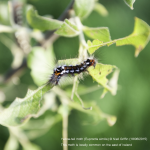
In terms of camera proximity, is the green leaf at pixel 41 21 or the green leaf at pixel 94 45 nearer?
the green leaf at pixel 94 45

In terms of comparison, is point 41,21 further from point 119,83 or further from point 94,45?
point 119,83

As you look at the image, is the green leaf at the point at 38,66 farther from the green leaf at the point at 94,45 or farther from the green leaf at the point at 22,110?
the green leaf at the point at 94,45

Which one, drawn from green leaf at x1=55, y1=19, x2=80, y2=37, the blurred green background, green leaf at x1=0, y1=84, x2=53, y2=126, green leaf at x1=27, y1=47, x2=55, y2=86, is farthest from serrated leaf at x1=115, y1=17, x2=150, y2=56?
the blurred green background

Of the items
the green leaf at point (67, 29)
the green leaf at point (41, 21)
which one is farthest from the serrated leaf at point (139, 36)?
the green leaf at point (41, 21)

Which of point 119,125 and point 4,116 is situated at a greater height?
point 119,125

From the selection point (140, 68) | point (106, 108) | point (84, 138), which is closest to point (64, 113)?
point (84, 138)

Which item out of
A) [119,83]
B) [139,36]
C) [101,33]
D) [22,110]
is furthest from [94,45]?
[119,83]

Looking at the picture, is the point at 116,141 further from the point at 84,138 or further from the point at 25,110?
the point at 25,110
